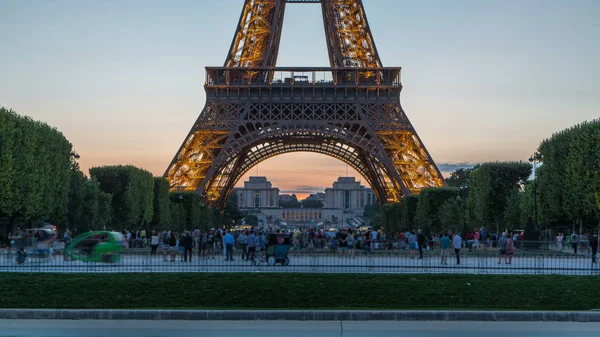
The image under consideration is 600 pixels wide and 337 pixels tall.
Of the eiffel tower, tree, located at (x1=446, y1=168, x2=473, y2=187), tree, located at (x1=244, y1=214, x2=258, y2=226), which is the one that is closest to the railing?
the eiffel tower

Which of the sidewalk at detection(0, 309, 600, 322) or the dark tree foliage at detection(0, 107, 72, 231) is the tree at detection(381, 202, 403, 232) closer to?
the dark tree foliage at detection(0, 107, 72, 231)

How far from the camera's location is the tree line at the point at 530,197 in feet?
164

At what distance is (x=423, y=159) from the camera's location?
66438 mm

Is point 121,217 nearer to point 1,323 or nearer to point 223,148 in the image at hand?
point 223,148

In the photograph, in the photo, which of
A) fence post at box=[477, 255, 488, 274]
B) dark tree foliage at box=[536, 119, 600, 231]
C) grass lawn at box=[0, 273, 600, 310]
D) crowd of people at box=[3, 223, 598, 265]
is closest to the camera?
grass lawn at box=[0, 273, 600, 310]

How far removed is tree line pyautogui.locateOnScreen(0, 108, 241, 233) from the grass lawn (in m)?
21.7

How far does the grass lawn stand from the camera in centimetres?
2483

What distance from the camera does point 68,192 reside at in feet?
184

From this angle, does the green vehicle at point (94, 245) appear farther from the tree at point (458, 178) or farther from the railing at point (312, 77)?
the tree at point (458, 178)

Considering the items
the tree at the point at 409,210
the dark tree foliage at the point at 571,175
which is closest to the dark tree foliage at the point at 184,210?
the tree at the point at 409,210

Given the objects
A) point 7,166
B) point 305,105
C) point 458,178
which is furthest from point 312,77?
point 458,178

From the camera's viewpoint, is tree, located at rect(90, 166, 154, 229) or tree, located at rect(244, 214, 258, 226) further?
tree, located at rect(244, 214, 258, 226)

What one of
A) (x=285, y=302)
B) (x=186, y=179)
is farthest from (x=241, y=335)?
(x=186, y=179)

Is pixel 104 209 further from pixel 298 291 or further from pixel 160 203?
pixel 298 291
